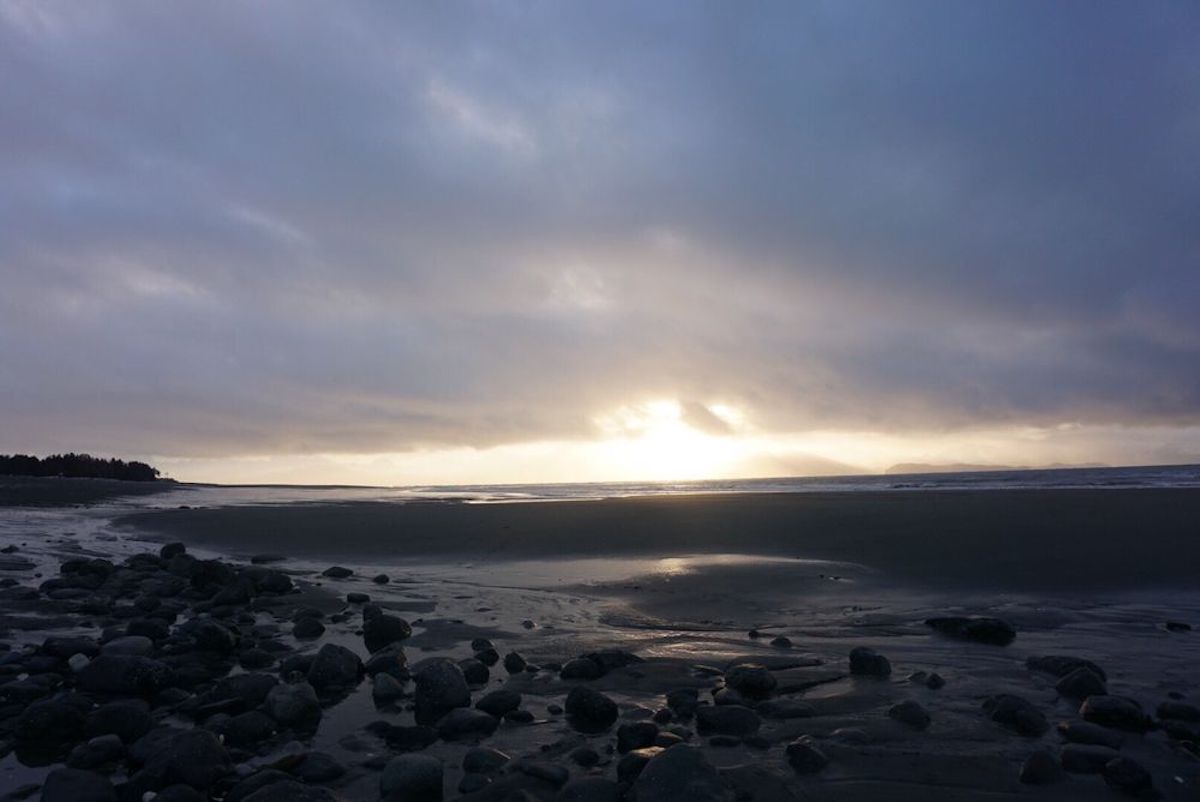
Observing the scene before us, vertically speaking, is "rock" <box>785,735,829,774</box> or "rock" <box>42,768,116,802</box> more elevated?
"rock" <box>42,768,116,802</box>

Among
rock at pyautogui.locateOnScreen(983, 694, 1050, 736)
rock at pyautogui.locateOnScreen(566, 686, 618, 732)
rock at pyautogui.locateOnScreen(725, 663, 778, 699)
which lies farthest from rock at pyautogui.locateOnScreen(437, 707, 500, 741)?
rock at pyautogui.locateOnScreen(983, 694, 1050, 736)

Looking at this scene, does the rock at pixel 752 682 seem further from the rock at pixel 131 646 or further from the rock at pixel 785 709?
the rock at pixel 131 646

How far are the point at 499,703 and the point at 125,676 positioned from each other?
12.8 feet

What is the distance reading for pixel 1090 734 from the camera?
5.44 m

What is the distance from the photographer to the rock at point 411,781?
4.75 meters

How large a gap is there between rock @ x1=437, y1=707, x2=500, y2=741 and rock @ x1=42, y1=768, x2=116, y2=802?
2304 millimetres

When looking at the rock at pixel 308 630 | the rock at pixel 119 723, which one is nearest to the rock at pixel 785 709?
the rock at pixel 119 723

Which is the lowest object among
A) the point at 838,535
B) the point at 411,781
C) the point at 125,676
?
the point at 411,781

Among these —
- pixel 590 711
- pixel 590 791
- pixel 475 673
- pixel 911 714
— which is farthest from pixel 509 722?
pixel 911 714

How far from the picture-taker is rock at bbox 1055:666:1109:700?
6.43m

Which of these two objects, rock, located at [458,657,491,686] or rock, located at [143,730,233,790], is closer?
rock, located at [143,730,233,790]

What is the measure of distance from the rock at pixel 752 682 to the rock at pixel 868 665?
102cm

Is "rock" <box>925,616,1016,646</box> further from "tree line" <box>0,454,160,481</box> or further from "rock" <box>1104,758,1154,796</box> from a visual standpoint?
"tree line" <box>0,454,160,481</box>

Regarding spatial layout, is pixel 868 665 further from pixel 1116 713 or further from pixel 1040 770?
pixel 1040 770
